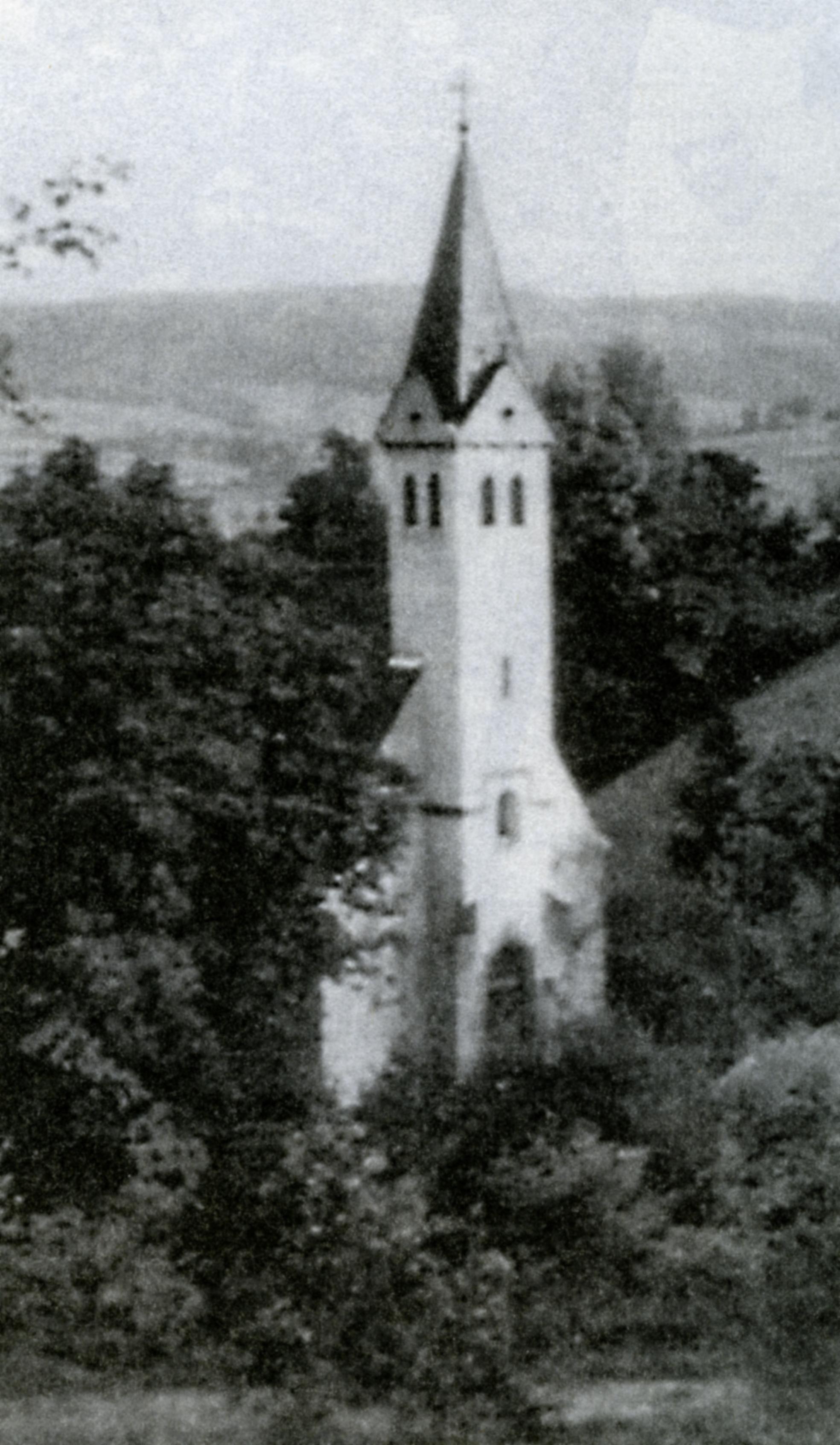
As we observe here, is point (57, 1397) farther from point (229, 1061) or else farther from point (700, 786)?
point (700, 786)

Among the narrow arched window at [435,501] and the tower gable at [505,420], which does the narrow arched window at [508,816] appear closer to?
the narrow arched window at [435,501]

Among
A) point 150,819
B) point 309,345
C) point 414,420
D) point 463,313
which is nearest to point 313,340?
point 309,345

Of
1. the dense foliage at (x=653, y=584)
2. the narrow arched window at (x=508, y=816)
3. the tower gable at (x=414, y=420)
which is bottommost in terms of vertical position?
the narrow arched window at (x=508, y=816)

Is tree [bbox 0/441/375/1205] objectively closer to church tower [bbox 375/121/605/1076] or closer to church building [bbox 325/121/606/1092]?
church building [bbox 325/121/606/1092]

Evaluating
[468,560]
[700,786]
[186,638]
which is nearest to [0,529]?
[186,638]

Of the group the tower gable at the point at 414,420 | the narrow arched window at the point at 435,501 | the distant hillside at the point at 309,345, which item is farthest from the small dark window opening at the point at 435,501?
the distant hillside at the point at 309,345

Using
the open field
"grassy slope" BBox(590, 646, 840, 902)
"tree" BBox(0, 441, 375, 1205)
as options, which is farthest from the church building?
the open field
